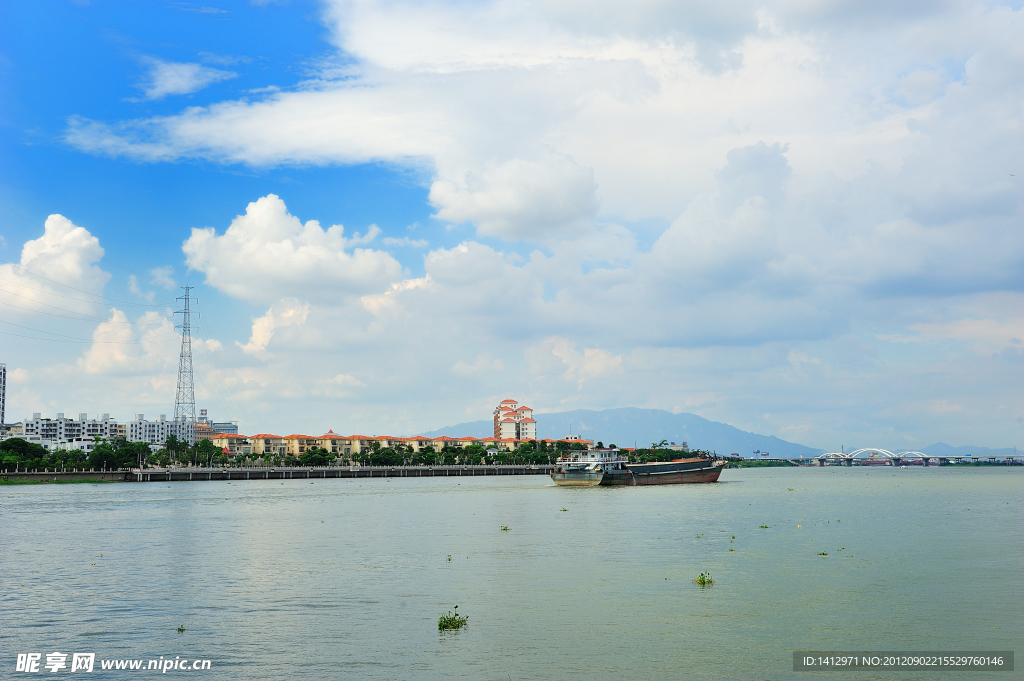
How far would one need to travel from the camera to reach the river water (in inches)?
923

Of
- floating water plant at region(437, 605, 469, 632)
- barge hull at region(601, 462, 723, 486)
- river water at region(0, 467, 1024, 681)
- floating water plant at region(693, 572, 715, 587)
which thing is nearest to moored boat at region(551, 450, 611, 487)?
barge hull at region(601, 462, 723, 486)

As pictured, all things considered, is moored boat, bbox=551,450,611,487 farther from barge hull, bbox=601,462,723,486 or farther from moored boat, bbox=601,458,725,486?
barge hull, bbox=601,462,723,486

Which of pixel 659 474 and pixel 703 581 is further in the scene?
pixel 659 474

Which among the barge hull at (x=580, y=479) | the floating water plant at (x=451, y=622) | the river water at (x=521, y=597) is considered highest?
the floating water plant at (x=451, y=622)

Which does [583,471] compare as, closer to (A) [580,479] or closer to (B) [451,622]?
(A) [580,479]

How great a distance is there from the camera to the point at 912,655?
23109 mm

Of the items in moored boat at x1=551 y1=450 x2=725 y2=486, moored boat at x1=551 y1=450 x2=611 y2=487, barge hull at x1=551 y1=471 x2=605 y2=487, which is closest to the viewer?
barge hull at x1=551 y1=471 x2=605 y2=487

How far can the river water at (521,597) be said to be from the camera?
2344cm

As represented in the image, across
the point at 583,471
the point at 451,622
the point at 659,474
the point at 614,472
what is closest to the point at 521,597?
the point at 451,622

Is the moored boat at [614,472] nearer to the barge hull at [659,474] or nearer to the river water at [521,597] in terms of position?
the barge hull at [659,474]

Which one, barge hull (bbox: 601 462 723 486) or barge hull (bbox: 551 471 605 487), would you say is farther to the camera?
barge hull (bbox: 601 462 723 486)

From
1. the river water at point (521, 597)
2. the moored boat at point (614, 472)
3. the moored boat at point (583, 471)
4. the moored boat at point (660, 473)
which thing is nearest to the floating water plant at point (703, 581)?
the river water at point (521, 597)

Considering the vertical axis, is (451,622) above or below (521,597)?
above

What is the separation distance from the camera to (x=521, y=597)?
3169cm
